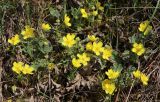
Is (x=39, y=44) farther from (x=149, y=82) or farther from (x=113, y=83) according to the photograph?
(x=149, y=82)

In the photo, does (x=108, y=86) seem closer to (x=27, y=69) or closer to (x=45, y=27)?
(x=27, y=69)

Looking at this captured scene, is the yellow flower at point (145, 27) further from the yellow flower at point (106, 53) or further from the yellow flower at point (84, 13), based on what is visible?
the yellow flower at point (84, 13)

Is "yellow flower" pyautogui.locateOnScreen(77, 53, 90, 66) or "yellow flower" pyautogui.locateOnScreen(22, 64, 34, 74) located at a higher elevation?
"yellow flower" pyautogui.locateOnScreen(77, 53, 90, 66)

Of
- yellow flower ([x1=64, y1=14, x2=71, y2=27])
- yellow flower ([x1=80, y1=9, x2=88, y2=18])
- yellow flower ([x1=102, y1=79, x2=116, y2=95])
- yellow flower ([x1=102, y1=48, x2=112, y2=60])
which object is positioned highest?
yellow flower ([x1=80, y1=9, x2=88, y2=18])

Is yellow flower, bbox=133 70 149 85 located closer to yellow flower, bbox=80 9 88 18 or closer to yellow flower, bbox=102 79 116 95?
yellow flower, bbox=102 79 116 95

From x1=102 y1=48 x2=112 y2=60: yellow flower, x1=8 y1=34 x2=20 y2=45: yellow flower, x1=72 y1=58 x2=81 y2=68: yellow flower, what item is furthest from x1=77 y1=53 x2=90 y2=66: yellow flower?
x1=8 y1=34 x2=20 y2=45: yellow flower

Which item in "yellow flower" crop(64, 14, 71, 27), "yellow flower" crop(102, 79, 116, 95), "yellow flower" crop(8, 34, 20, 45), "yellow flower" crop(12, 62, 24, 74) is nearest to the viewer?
"yellow flower" crop(102, 79, 116, 95)

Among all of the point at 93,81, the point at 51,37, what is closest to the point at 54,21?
the point at 51,37

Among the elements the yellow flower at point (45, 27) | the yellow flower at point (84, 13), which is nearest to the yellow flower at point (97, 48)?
the yellow flower at point (84, 13)
